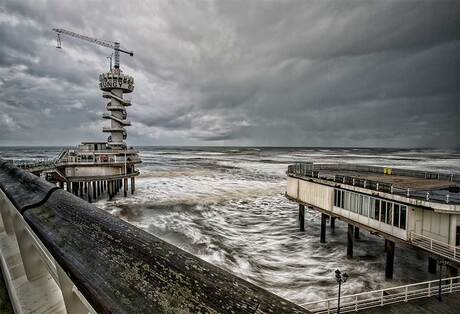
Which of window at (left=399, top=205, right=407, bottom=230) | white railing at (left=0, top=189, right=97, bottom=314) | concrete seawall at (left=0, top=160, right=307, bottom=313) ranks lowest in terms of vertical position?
window at (left=399, top=205, right=407, bottom=230)

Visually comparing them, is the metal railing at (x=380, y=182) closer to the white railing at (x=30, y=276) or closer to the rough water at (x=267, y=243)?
the rough water at (x=267, y=243)

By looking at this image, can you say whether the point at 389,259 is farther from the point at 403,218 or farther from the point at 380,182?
the point at 380,182

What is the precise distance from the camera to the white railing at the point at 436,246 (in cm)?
1293

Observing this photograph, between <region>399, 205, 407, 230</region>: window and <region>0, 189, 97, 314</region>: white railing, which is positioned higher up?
<region>0, 189, 97, 314</region>: white railing

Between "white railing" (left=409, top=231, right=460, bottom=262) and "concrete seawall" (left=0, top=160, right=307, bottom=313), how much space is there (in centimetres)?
1599

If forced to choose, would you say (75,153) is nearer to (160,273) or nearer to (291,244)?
(291,244)

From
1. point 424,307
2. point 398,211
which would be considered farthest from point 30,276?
point 398,211

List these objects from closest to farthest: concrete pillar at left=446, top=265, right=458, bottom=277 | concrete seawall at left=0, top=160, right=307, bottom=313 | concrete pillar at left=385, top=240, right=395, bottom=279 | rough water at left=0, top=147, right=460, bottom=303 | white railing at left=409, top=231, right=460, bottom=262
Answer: concrete seawall at left=0, top=160, right=307, bottom=313, white railing at left=409, top=231, right=460, bottom=262, concrete pillar at left=446, top=265, right=458, bottom=277, concrete pillar at left=385, top=240, right=395, bottom=279, rough water at left=0, top=147, right=460, bottom=303

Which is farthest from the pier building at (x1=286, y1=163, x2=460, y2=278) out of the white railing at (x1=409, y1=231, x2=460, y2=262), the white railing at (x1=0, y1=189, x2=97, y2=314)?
the white railing at (x1=0, y1=189, x2=97, y2=314)

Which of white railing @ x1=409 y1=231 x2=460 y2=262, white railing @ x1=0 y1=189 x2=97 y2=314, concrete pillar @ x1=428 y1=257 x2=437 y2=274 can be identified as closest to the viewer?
white railing @ x1=0 y1=189 x2=97 y2=314

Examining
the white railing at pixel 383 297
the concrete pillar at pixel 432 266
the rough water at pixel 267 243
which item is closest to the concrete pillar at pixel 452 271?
the white railing at pixel 383 297

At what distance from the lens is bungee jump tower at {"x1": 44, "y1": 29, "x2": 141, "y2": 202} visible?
35500mm

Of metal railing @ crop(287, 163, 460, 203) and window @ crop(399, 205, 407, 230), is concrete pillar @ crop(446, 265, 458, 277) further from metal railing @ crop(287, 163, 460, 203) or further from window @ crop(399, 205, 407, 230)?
metal railing @ crop(287, 163, 460, 203)

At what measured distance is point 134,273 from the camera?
143 cm
